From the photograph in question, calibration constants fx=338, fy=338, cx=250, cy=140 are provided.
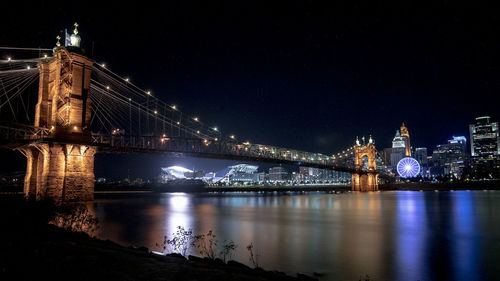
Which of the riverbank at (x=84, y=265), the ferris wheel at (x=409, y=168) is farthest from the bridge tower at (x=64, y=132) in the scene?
the ferris wheel at (x=409, y=168)

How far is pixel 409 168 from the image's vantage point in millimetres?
108875

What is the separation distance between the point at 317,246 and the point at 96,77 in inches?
1286

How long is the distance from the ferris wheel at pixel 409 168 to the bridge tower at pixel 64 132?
10128 cm

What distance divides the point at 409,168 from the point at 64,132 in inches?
4154

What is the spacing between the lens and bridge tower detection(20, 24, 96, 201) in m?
26.7

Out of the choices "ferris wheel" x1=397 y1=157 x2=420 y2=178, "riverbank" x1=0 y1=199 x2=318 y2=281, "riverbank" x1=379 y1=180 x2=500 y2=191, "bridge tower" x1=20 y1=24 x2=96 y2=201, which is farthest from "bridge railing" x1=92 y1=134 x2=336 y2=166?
"riverbank" x1=0 y1=199 x2=318 y2=281

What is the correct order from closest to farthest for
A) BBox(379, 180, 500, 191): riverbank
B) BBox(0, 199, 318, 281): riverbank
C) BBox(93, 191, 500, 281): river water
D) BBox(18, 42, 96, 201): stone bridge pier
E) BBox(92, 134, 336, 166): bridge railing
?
BBox(0, 199, 318, 281): riverbank → BBox(93, 191, 500, 281): river water → BBox(18, 42, 96, 201): stone bridge pier → BBox(92, 134, 336, 166): bridge railing → BBox(379, 180, 500, 191): riverbank

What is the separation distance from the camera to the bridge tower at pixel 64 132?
26.7 m

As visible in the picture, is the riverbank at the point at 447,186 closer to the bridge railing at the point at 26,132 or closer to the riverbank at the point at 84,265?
the bridge railing at the point at 26,132

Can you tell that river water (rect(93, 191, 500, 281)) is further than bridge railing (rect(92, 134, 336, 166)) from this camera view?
No

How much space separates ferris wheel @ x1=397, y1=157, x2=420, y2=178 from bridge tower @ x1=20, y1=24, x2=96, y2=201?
101 meters

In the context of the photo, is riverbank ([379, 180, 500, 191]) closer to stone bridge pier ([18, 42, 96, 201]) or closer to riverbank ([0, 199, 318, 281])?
stone bridge pier ([18, 42, 96, 201])

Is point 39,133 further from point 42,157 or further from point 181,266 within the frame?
point 181,266

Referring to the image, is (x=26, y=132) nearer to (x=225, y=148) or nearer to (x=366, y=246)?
(x=366, y=246)
